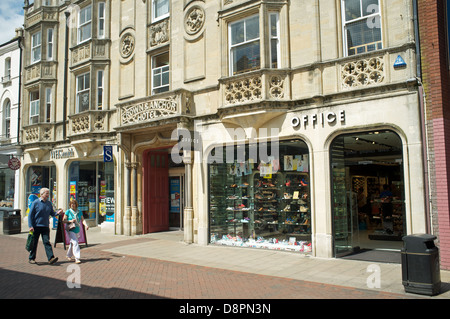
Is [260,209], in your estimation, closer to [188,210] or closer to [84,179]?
[188,210]

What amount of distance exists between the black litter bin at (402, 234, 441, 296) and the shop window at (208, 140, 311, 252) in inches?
171

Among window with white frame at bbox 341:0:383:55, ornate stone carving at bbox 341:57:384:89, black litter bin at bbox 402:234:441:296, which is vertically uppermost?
window with white frame at bbox 341:0:383:55

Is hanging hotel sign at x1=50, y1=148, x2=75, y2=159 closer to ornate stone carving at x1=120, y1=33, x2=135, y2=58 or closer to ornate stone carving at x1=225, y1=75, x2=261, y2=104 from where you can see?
ornate stone carving at x1=120, y1=33, x2=135, y2=58

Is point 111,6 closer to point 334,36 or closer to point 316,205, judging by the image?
point 334,36

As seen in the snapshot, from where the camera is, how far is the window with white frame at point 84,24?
A: 58.5 feet

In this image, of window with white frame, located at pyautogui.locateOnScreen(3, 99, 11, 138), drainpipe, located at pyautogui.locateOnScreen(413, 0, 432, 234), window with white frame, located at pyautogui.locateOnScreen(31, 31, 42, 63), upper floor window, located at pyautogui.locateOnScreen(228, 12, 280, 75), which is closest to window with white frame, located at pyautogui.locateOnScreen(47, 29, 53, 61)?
window with white frame, located at pyautogui.locateOnScreen(31, 31, 42, 63)

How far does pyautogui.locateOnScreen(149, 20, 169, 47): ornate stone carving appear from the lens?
47.9 ft

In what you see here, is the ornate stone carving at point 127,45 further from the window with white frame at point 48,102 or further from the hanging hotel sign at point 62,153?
the window with white frame at point 48,102

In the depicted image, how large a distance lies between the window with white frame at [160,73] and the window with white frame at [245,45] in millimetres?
3418

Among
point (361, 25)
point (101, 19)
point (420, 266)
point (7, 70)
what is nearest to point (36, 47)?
point (7, 70)

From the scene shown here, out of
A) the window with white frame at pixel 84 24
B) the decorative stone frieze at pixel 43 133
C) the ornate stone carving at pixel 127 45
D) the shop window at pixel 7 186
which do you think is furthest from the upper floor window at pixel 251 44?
the shop window at pixel 7 186

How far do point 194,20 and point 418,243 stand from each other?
35.0 feet
